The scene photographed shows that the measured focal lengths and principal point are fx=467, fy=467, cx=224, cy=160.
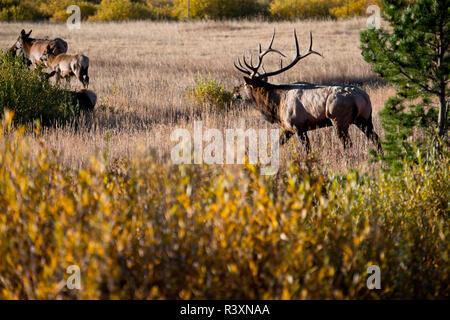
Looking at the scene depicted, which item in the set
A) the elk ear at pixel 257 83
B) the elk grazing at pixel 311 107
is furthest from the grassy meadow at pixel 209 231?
the elk ear at pixel 257 83

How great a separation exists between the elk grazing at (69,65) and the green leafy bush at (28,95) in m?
2.49

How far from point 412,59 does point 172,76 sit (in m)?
10.3

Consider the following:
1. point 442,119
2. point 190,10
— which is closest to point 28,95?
point 442,119

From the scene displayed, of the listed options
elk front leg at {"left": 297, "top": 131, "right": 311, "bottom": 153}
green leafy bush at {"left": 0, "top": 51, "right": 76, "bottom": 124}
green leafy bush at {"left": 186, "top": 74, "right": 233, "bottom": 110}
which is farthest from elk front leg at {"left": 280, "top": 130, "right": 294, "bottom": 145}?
green leafy bush at {"left": 0, "top": 51, "right": 76, "bottom": 124}

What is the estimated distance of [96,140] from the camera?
7.30 meters

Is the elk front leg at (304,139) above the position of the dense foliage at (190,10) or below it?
below

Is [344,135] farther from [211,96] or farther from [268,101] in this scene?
[211,96]

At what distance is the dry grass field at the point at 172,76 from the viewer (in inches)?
274
